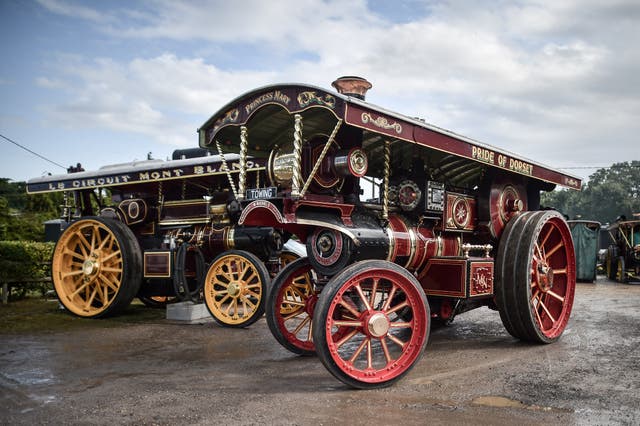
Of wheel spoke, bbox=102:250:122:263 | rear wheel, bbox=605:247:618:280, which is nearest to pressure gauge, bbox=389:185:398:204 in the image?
wheel spoke, bbox=102:250:122:263

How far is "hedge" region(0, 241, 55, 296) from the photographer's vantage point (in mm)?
9125

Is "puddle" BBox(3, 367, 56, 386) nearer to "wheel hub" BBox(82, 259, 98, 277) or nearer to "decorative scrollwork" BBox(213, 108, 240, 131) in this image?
"decorative scrollwork" BBox(213, 108, 240, 131)

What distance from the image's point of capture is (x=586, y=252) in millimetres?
14578

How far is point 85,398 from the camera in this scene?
11.6ft

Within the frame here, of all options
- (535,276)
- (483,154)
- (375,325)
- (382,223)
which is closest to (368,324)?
(375,325)

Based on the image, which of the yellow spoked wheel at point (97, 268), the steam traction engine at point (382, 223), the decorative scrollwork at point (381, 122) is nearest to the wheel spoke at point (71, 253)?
the yellow spoked wheel at point (97, 268)

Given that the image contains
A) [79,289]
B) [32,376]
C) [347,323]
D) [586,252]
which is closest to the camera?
[347,323]

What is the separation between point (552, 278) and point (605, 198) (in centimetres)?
4525

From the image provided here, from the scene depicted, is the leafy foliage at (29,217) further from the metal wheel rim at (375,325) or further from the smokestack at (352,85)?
the metal wheel rim at (375,325)

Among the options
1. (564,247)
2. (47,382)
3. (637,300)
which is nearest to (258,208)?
(47,382)

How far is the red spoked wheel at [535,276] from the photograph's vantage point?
5.01m

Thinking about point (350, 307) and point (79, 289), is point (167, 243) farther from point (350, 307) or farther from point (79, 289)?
point (350, 307)

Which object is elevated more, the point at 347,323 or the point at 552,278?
the point at 552,278

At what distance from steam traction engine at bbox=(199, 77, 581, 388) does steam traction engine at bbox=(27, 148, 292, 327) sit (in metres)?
1.39
